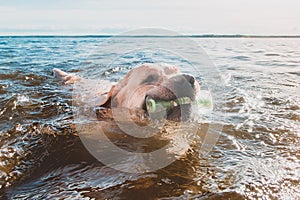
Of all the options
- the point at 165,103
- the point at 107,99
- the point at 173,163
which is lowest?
the point at 173,163

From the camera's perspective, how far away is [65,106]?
18.7ft

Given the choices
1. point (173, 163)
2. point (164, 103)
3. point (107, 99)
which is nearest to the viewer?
point (173, 163)

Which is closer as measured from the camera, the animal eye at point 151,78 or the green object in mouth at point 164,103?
the green object in mouth at point 164,103

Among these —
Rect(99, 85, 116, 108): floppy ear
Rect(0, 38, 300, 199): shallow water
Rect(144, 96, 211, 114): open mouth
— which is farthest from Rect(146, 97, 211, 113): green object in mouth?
Rect(99, 85, 116, 108): floppy ear

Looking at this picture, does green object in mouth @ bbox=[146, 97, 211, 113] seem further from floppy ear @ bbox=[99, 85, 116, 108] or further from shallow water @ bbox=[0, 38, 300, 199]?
floppy ear @ bbox=[99, 85, 116, 108]

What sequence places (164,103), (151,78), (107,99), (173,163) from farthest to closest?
(107,99), (151,78), (164,103), (173,163)

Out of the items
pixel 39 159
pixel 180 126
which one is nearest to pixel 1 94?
pixel 39 159

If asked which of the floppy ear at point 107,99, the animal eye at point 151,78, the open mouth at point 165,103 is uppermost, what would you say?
the animal eye at point 151,78

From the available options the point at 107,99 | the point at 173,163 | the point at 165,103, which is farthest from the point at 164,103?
the point at 107,99

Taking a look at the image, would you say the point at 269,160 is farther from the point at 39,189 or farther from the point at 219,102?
the point at 219,102

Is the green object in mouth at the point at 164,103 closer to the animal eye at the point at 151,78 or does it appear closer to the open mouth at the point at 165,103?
the open mouth at the point at 165,103

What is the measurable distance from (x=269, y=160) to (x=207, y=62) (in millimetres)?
8554

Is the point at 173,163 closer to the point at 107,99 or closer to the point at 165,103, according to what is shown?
the point at 165,103

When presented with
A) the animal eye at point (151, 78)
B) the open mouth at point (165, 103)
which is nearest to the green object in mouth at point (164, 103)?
the open mouth at point (165, 103)
